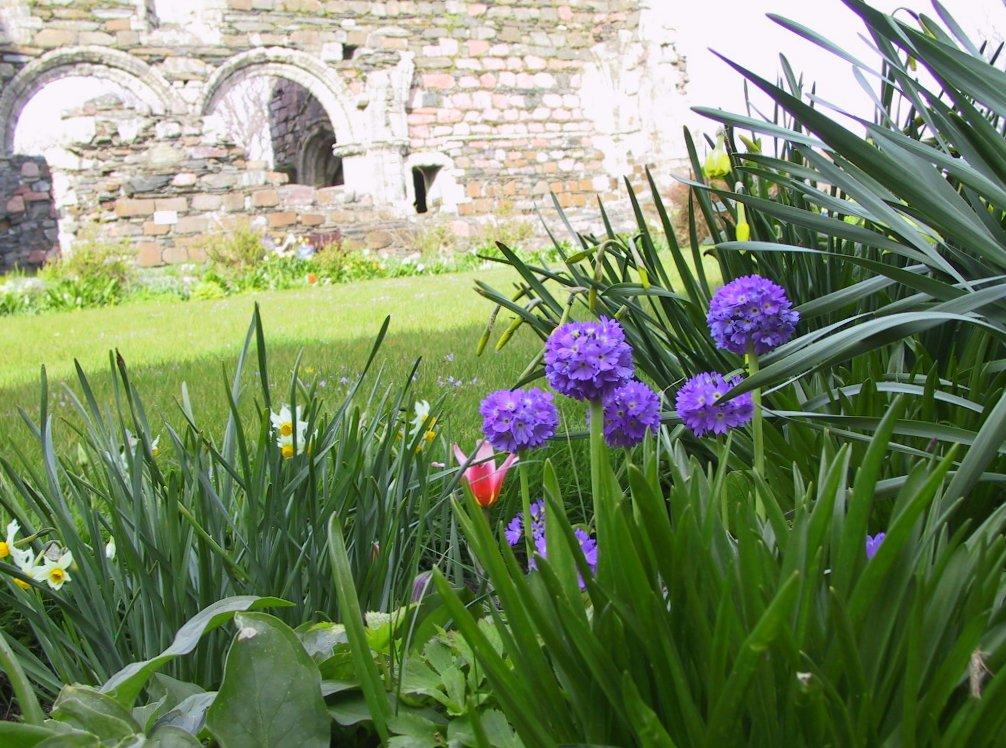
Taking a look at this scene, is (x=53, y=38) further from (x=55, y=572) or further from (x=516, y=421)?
(x=516, y=421)

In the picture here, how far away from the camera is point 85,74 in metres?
11.4

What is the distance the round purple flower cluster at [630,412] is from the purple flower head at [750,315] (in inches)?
5.5

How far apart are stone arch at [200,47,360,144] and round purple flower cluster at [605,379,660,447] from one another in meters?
11.9

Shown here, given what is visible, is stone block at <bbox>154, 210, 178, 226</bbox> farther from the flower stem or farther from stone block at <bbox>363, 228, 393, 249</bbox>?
the flower stem

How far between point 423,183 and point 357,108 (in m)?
2.02

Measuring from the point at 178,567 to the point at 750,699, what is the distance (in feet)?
2.34

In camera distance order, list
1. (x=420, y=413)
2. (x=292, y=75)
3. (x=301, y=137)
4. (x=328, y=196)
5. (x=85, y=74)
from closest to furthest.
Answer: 1. (x=420, y=413)
2. (x=85, y=74)
3. (x=328, y=196)
4. (x=292, y=75)
5. (x=301, y=137)

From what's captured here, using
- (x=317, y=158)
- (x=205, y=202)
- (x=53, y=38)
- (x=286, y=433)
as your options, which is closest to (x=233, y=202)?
(x=205, y=202)

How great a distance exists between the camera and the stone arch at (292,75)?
11719 mm

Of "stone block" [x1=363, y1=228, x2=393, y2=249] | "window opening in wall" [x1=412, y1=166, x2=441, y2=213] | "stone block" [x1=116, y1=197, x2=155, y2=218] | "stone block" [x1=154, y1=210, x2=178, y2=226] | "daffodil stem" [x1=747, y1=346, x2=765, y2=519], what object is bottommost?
"daffodil stem" [x1=747, y1=346, x2=765, y2=519]

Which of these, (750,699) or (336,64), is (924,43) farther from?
(336,64)

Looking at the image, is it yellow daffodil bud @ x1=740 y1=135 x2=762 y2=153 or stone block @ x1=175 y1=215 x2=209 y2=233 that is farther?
stone block @ x1=175 y1=215 x2=209 y2=233

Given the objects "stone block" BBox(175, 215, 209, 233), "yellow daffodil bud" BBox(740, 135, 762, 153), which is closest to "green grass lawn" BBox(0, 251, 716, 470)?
"yellow daffodil bud" BBox(740, 135, 762, 153)

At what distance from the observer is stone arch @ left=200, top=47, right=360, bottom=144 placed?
38.4ft
